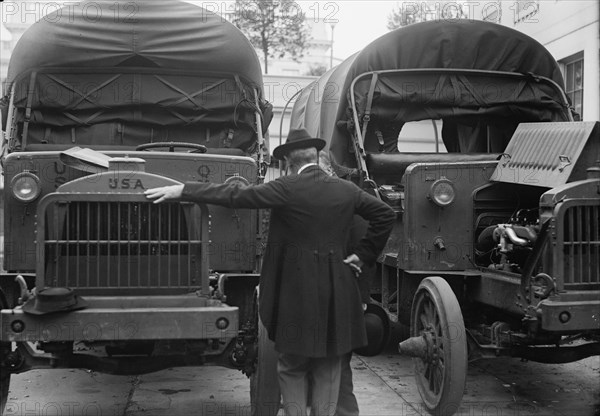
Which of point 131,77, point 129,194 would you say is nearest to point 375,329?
point 129,194

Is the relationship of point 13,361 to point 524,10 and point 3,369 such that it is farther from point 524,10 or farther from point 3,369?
point 524,10

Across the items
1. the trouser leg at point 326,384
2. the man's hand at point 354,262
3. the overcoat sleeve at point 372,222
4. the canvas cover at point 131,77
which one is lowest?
the trouser leg at point 326,384

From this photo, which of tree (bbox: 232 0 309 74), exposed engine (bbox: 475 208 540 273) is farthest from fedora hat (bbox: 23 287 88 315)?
tree (bbox: 232 0 309 74)

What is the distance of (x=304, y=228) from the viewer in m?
4.62

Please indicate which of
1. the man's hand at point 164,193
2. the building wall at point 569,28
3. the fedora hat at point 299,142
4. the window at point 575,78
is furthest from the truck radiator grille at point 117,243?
the window at point 575,78

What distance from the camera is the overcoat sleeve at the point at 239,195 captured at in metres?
4.55

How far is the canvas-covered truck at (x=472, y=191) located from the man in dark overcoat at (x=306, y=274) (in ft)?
4.12

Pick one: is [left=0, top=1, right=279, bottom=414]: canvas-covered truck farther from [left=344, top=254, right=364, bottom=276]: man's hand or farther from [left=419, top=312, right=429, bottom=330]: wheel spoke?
[left=419, top=312, right=429, bottom=330]: wheel spoke

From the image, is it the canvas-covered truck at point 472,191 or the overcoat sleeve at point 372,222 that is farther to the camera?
the canvas-covered truck at point 472,191

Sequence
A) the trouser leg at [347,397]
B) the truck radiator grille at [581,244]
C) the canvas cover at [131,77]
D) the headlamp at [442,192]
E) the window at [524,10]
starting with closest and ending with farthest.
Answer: the trouser leg at [347,397] < the truck radiator grille at [581,244] < the headlamp at [442,192] < the canvas cover at [131,77] < the window at [524,10]

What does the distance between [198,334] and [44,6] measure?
6081 mm

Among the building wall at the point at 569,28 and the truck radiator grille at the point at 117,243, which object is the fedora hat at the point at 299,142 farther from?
the building wall at the point at 569,28

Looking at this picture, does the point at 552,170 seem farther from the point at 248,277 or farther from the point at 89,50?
the point at 89,50

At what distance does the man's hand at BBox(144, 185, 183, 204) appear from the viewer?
454cm
